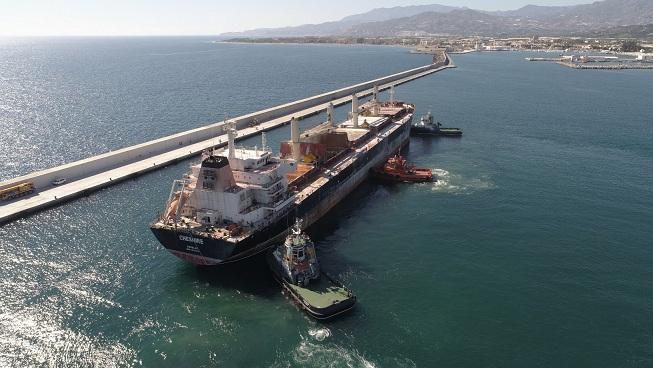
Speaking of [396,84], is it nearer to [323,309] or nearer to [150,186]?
[150,186]

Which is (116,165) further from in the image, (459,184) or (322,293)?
(459,184)

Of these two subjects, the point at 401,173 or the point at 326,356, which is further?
the point at 401,173

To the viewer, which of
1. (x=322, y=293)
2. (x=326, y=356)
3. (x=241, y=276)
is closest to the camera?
(x=326, y=356)

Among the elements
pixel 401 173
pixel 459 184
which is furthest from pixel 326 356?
pixel 401 173

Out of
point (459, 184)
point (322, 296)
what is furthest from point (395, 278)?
point (459, 184)

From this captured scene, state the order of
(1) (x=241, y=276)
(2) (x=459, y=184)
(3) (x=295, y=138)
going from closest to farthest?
1. (1) (x=241, y=276)
2. (3) (x=295, y=138)
3. (2) (x=459, y=184)

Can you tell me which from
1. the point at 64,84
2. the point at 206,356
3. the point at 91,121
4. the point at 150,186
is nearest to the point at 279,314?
the point at 206,356

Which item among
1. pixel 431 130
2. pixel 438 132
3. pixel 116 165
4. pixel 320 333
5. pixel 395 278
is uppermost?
pixel 116 165

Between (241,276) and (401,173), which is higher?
(401,173)
